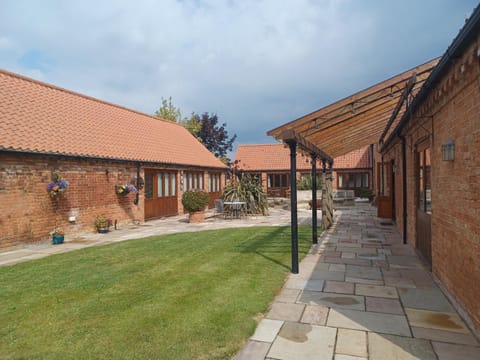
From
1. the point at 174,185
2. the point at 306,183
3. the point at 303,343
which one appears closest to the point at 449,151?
the point at 303,343

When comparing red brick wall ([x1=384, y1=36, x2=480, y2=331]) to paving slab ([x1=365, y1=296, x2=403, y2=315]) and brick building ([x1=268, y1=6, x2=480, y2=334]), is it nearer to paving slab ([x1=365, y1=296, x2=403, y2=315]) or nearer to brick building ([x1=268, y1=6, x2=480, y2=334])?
brick building ([x1=268, y1=6, x2=480, y2=334])

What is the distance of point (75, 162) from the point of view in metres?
9.57

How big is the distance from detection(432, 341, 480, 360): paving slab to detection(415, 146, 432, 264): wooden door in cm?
279

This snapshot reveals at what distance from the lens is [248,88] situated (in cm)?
3072

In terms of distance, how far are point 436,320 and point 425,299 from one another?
66cm

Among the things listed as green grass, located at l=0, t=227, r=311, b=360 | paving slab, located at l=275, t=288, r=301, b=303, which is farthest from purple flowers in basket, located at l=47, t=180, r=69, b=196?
paving slab, located at l=275, t=288, r=301, b=303

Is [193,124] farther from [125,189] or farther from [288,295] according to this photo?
[288,295]

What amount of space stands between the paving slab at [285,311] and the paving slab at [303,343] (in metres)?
0.17

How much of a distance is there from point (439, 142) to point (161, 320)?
4326 millimetres

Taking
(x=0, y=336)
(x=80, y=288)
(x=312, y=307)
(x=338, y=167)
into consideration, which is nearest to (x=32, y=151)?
(x=80, y=288)

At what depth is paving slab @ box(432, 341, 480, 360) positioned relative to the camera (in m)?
2.68

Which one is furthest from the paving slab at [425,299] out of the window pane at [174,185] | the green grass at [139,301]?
the window pane at [174,185]

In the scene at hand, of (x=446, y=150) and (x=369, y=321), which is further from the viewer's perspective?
(x=446, y=150)

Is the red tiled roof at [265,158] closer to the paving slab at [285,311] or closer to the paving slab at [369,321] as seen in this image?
the paving slab at [285,311]
